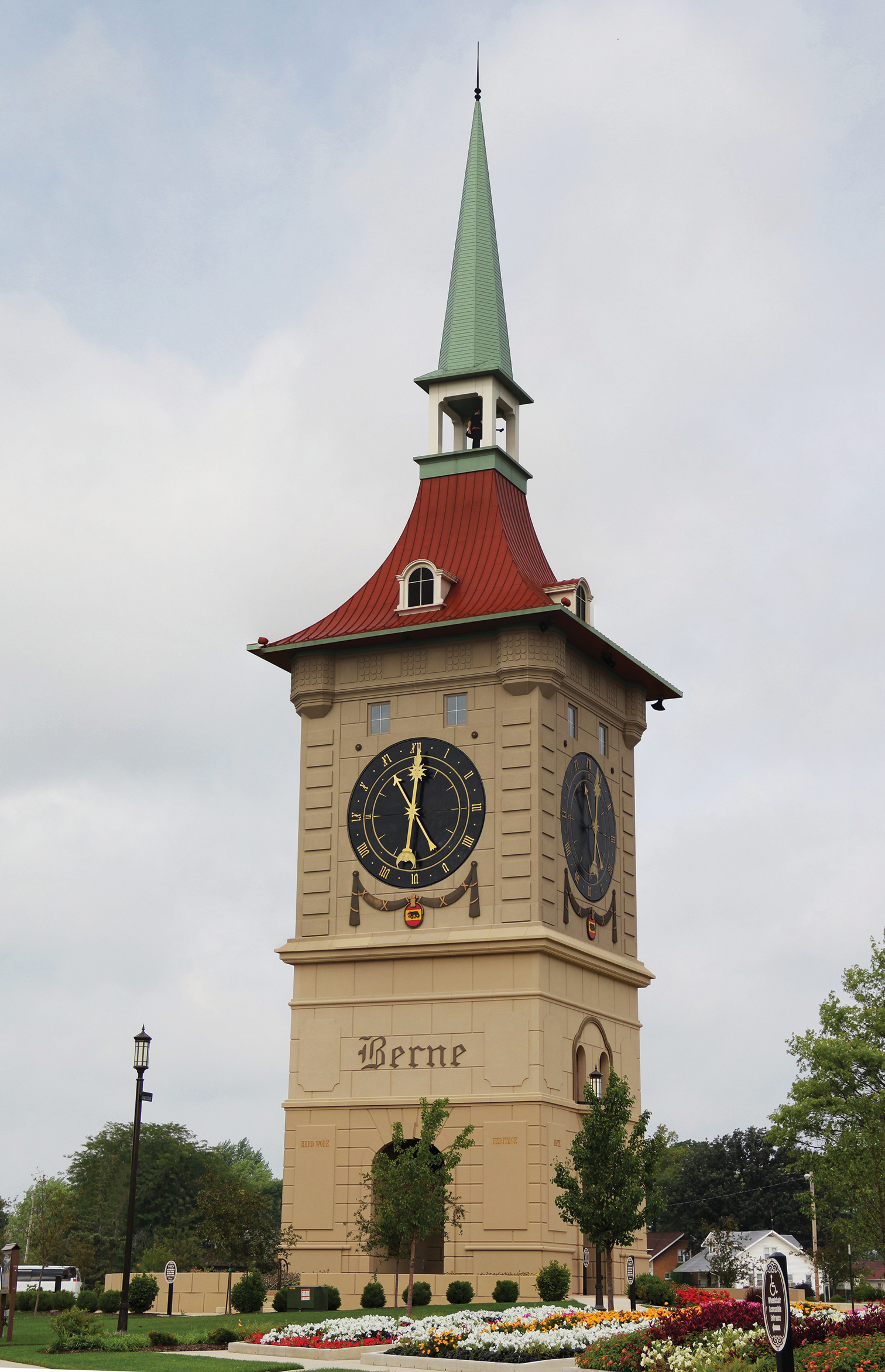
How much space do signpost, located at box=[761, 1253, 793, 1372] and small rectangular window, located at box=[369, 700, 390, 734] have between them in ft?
114

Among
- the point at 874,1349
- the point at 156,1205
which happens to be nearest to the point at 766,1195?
the point at 156,1205

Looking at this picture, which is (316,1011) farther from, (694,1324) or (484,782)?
(694,1324)

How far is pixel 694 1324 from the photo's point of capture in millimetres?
25188

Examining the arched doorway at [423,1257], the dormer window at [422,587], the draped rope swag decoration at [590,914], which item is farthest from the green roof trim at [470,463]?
the arched doorway at [423,1257]

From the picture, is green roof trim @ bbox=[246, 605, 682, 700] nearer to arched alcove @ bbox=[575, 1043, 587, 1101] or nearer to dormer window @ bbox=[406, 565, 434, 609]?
dormer window @ bbox=[406, 565, 434, 609]

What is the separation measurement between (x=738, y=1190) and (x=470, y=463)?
6274 centimetres

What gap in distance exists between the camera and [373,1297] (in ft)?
135

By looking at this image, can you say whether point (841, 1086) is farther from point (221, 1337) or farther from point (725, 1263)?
point (221, 1337)

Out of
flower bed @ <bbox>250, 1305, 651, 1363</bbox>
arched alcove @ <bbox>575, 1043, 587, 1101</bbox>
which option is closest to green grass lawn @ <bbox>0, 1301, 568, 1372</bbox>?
flower bed @ <bbox>250, 1305, 651, 1363</bbox>

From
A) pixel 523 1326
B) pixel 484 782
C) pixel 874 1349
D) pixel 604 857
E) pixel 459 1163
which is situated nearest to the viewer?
pixel 874 1349

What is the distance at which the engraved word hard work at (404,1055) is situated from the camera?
45.6 m

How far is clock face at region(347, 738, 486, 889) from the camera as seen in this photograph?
47594mm

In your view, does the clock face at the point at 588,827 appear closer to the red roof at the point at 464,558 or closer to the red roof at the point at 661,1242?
the red roof at the point at 464,558

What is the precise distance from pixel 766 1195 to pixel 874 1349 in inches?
3232
